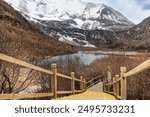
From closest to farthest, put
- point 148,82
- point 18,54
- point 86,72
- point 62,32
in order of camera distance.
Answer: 1. point 18,54
2. point 148,82
3. point 86,72
4. point 62,32

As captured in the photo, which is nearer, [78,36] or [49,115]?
[49,115]

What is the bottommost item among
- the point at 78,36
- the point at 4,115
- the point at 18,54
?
the point at 4,115

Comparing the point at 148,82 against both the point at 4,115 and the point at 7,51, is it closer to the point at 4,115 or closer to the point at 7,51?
the point at 7,51

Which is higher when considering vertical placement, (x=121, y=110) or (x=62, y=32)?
(x=62, y=32)

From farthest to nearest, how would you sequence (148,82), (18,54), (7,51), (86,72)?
(86,72)
(148,82)
(18,54)
(7,51)

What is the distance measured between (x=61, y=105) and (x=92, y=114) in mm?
200

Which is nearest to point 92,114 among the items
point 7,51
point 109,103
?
point 109,103

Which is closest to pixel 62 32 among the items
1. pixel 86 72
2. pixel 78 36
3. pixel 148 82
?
pixel 78 36

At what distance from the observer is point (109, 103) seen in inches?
94.9

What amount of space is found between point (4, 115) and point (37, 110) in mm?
190

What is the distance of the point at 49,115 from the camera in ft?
7.59

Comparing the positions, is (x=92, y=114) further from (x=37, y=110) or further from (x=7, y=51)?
(x=7, y=51)

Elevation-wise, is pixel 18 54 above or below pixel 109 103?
above

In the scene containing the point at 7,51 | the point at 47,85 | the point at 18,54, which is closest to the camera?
the point at 7,51
